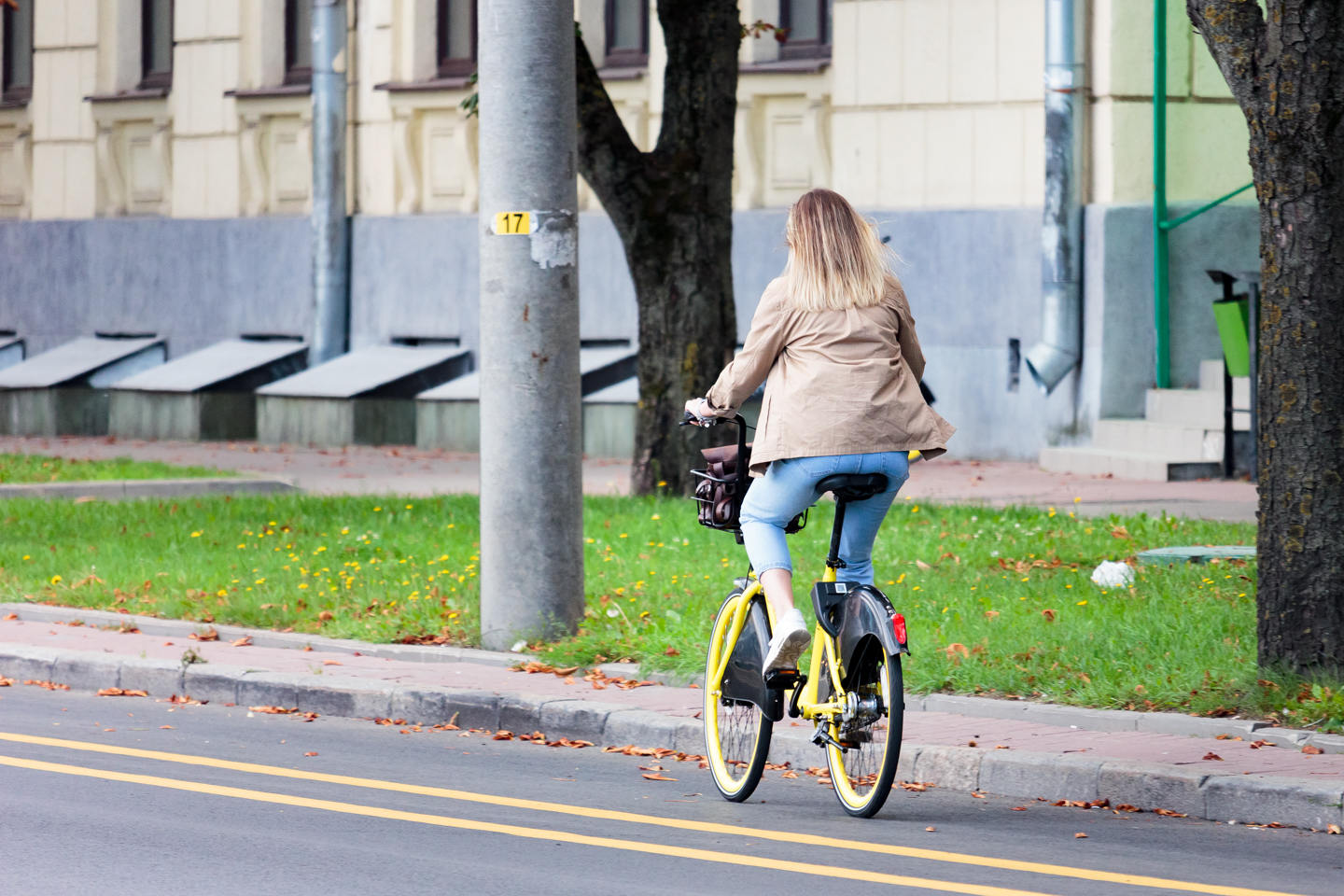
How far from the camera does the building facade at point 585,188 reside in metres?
18.9

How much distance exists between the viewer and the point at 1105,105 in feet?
61.1

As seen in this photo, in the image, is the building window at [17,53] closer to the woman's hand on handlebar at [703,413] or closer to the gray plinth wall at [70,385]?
the gray plinth wall at [70,385]

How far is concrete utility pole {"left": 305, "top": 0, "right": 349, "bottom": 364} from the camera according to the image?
78.0 feet

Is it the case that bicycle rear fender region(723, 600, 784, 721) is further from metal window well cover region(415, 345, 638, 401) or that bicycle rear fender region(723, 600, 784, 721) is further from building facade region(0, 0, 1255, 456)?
metal window well cover region(415, 345, 638, 401)

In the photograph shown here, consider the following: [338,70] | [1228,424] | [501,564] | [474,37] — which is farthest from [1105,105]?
[501,564]

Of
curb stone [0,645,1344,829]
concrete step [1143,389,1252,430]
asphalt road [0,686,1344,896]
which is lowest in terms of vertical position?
asphalt road [0,686,1344,896]

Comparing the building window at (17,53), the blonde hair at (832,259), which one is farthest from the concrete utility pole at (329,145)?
the blonde hair at (832,259)

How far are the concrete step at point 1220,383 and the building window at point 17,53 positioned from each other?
1637 cm

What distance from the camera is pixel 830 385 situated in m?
6.46

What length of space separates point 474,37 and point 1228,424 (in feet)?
33.0

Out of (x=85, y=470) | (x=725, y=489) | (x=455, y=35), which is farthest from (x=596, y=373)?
(x=725, y=489)

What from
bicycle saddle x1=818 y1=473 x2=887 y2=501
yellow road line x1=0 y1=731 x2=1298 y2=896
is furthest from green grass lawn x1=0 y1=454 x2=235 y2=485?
bicycle saddle x1=818 y1=473 x2=887 y2=501

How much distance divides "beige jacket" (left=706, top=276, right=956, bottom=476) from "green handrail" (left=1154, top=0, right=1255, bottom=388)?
12.5 m

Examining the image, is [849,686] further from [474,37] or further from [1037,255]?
[474,37]
